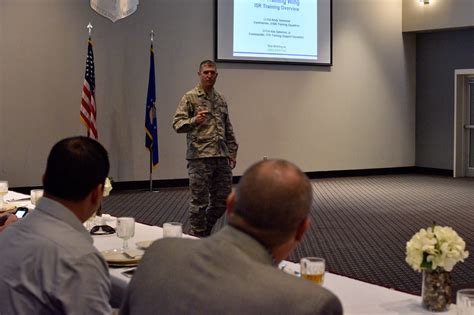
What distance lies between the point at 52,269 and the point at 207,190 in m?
4.01

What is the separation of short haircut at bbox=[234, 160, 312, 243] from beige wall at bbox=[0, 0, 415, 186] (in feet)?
27.3

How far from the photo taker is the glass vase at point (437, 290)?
Answer: 6.85ft

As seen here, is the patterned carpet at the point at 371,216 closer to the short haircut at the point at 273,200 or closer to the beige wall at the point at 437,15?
the beige wall at the point at 437,15

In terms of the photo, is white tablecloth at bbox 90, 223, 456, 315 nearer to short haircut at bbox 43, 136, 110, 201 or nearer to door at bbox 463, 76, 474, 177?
short haircut at bbox 43, 136, 110, 201

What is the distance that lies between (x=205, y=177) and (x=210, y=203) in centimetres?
24

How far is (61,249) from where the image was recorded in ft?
6.01

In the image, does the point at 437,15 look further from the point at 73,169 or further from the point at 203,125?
the point at 73,169

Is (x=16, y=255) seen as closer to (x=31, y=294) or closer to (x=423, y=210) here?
(x=31, y=294)

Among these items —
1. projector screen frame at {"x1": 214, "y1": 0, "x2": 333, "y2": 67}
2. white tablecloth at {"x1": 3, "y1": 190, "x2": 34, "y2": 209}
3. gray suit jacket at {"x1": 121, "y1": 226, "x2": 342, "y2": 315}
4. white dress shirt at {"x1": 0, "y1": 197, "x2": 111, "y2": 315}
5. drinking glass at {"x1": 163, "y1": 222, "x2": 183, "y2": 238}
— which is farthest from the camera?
projector screen frame at {"x1": 214, "y1": 0, "x2": 333, "y2": 67}

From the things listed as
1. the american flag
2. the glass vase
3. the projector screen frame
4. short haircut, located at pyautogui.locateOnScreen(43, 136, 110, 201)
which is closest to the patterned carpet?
the american flag

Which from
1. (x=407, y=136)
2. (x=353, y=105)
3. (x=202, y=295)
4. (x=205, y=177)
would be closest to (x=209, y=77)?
(x=205, y=177)

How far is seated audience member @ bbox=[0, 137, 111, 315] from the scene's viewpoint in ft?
5.87

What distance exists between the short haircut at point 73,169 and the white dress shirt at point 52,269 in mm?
50

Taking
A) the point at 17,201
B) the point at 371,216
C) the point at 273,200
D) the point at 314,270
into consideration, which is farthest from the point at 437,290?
the point at 371,216
